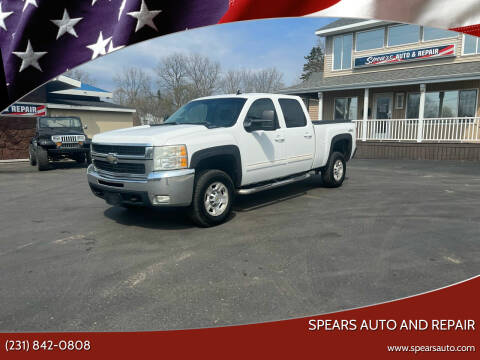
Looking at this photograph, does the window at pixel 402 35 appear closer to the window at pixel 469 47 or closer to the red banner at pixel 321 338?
the window at pixel 469 47

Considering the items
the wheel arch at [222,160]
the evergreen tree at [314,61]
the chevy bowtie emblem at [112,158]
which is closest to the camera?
the wheel arch at [222,160]

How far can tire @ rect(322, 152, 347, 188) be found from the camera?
26.2 ft

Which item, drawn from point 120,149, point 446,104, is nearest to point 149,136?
point 120,149

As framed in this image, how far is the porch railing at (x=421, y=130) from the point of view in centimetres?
1461

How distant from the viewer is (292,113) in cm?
683

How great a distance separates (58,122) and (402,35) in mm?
16569

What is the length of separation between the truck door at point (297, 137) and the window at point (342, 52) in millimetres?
14299

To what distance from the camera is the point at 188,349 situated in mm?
2152

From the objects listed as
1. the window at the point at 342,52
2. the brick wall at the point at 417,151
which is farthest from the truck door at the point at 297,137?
the window at the point at 342,52

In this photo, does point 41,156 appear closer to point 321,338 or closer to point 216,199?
point 216,199

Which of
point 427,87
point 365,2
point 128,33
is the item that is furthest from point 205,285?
point 427,87

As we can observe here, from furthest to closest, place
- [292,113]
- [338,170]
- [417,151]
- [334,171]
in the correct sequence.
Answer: [417,151] < [338,170] < [334,171] < [292,113]

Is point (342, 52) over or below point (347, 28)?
below

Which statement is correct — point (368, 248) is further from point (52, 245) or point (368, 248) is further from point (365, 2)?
point (52, 245)
